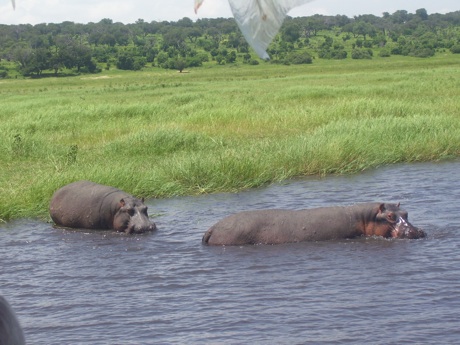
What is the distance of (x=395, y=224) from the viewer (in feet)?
35.5

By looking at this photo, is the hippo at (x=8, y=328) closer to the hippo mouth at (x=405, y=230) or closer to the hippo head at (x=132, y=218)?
the hippo mouth at (x=405, y=230)

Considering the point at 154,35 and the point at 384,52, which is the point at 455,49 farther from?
the point at 154,35

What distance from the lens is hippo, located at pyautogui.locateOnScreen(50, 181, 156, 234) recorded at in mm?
11781

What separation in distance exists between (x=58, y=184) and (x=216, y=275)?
16.8ft

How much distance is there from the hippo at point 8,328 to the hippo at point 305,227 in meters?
8.47

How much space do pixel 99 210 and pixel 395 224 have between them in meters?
4.15

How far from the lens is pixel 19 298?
910 cm

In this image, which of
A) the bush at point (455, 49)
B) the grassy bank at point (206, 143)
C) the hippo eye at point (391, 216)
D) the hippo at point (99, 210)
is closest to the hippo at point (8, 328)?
the hippo eye at point (391, 216)

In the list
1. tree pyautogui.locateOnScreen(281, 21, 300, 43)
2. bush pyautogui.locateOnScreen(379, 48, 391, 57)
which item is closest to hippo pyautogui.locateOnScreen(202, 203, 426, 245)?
tree pyautogui.locateOnScreen(281, 21, 300, 43)

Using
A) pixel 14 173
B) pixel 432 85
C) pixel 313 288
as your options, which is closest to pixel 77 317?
pixel 313 288

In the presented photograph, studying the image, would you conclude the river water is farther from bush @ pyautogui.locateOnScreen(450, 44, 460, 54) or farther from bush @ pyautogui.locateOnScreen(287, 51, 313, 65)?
bush @ pyautogui.locateOnScreen(450, 44, 460, 54)

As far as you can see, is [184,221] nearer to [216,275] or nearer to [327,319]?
[216,275]

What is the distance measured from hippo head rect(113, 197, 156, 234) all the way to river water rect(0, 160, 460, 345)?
13 centimetres

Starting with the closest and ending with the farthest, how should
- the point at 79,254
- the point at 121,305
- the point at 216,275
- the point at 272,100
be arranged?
the point at 121,305, the point at 216,275, the point at 79,254, the point at 272,100
